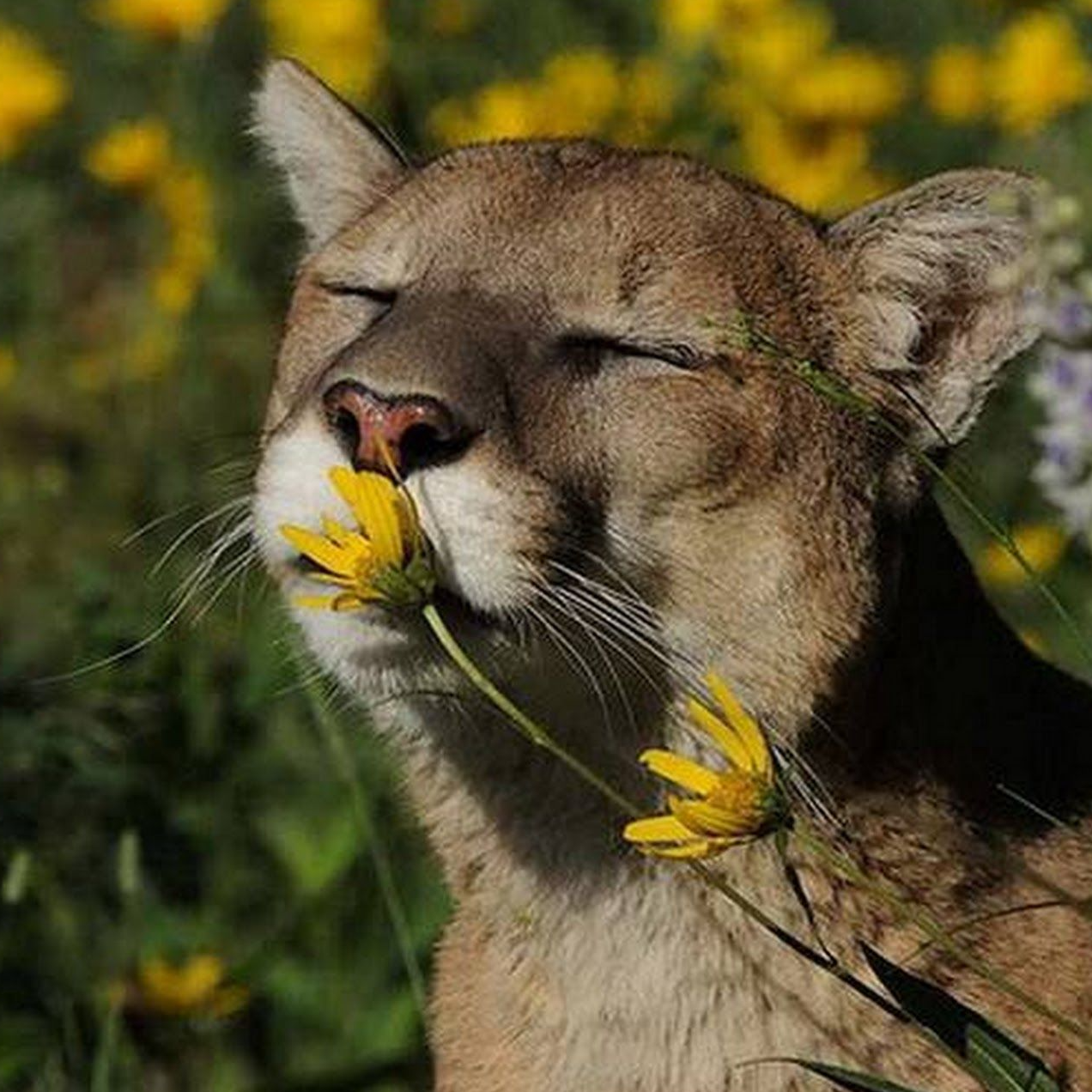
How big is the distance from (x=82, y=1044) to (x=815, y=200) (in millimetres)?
3377

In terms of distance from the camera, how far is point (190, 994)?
718 cm

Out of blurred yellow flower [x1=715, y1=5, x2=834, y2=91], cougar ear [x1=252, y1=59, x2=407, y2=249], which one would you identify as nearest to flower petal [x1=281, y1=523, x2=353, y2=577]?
cougar ear [x1=252, y1=59, x2=407, y2=249]

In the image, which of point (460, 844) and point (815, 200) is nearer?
point (460, 844)

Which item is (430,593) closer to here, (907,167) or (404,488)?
(404,488)

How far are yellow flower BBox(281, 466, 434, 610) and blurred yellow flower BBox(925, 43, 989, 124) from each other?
19.7ft

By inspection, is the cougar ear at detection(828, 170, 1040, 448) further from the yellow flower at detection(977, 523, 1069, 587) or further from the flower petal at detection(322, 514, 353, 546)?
the yellow flower at detection(977, 523, 1069, 587)

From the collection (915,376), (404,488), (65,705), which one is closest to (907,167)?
(65,705)

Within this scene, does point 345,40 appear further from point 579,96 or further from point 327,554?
point 327,554

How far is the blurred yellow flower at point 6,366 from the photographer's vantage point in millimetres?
9555

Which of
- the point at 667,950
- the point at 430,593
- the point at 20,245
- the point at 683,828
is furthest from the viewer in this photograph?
the point at 20,245

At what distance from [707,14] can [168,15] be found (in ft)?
4.76

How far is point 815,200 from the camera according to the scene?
9859 millimetres

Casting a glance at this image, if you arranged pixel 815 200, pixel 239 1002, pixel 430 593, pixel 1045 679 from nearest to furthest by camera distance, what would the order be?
pixel 430 593 → pixel 1045 679 → pixel 239 1002 → pixel 815 200

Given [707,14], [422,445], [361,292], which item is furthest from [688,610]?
[707,14]
